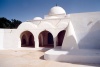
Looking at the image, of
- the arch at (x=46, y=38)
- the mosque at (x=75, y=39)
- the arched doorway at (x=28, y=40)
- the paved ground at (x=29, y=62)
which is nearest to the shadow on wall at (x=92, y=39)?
the mosque at (x=75, y=39)

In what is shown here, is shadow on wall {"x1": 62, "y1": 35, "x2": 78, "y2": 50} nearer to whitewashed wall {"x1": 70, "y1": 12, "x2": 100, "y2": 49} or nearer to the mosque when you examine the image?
the mosque

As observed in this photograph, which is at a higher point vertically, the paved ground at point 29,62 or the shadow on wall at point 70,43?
the shadow on wall at point 70,43

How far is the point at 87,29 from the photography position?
11.2 metres

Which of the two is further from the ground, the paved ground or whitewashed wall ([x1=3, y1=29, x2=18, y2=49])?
whitewashed wall ([x1=3, y1=29, x2=18, y2=49])

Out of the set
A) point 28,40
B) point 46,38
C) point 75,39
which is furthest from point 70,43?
point 28,40

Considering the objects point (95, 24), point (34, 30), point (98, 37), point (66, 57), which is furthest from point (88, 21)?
point (34, 30)

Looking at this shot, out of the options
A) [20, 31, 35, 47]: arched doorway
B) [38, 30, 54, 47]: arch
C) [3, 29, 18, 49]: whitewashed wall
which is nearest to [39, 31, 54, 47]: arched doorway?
[38, 30, 54, 47]: arch

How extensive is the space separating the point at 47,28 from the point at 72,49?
560 cm

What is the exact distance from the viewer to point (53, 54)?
909 cm

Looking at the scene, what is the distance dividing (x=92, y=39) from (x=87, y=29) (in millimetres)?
1101

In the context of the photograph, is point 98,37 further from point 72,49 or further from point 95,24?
point 72,49

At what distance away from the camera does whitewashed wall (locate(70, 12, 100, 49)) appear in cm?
1067

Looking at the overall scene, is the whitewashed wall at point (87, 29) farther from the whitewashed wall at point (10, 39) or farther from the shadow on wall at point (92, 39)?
the whitewashed wall at point (10, 39)

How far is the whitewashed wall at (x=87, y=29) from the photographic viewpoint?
420 inches
